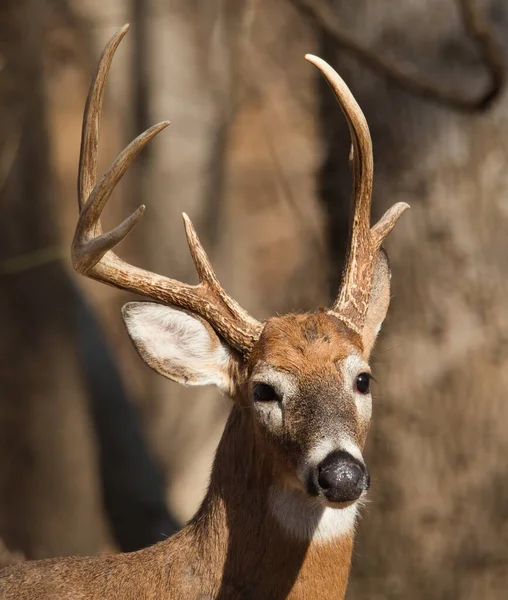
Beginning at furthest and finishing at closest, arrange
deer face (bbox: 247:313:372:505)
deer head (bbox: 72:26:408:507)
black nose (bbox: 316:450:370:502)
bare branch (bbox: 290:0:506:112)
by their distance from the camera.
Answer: bare branch (bbox: 290:0:506:112)
deer head (bbox: 72:26:408:507)
deer face (bbox: 247:313:372:505)
black nose (bbox: 316:450:370:502)

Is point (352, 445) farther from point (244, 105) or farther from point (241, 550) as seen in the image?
point (244, 105)

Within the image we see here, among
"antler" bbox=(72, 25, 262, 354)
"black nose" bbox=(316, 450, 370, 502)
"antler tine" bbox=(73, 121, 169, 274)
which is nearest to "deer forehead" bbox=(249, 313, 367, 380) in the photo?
"antler" bbox=(72, 25, 262, 354)

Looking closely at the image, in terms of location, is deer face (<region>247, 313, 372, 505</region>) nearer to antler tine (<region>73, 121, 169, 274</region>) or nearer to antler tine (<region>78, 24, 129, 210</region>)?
antler tine (<region>73, 121, 169, 274</region>)

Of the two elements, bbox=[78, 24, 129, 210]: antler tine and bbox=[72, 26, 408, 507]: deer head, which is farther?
bbox=[78, 24, 129, 210]: antler tine

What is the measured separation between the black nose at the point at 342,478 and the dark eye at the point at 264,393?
1.63ft

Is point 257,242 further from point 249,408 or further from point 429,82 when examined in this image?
point 249,408

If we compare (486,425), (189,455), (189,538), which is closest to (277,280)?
(189,455)

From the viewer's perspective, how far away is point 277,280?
43.3 ft

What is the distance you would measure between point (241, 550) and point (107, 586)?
634mm

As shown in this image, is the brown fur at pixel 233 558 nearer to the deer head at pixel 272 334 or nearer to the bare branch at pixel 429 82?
the deer head at pixel 272 334

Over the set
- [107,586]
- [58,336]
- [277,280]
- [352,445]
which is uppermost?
[352,445]

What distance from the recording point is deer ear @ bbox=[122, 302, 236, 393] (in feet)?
16.8

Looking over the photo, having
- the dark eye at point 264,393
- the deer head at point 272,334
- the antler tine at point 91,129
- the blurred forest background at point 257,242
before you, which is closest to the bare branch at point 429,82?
the blurred forest background at point 257,242

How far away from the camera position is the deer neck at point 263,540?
4820 millimetres
